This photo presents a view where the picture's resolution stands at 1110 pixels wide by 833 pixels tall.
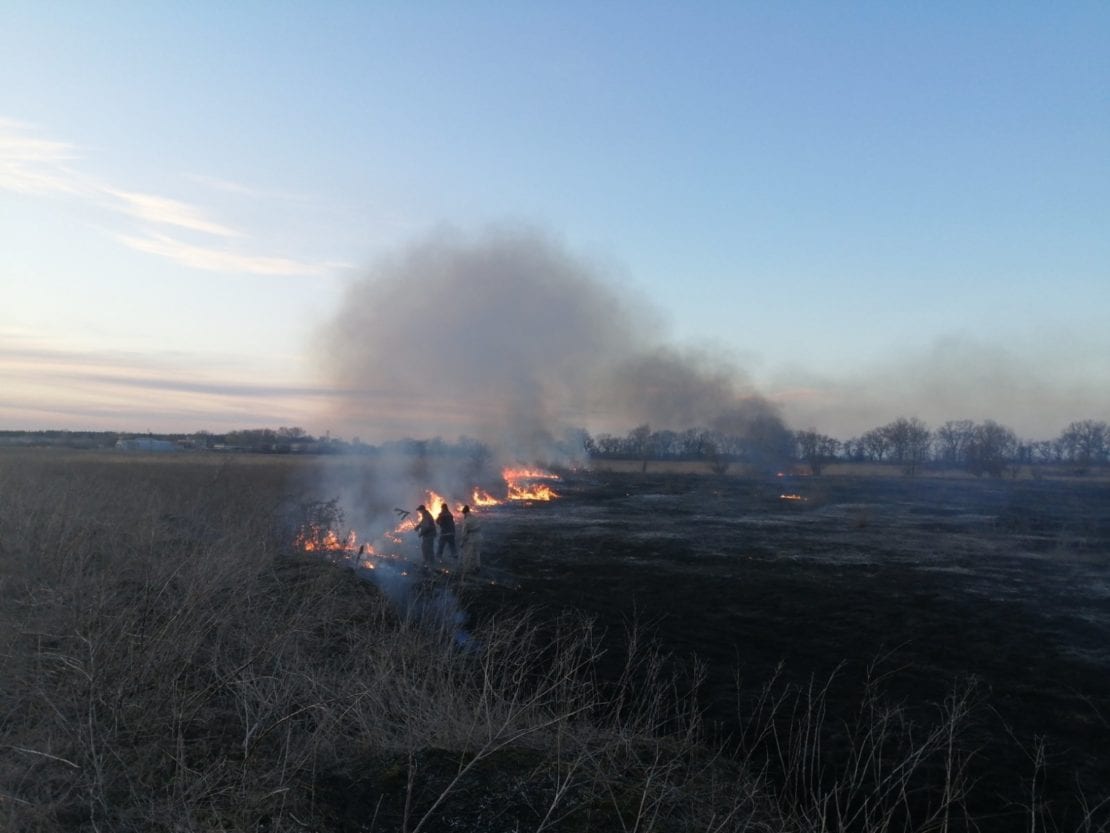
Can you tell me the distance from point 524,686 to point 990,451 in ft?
347

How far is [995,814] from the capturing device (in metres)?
7.69

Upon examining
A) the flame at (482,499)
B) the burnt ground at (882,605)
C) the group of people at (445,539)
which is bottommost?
the burnt ground at (882,605)

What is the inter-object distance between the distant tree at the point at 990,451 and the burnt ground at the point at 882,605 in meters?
63.5

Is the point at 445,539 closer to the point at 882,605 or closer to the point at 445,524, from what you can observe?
the point at 445,524

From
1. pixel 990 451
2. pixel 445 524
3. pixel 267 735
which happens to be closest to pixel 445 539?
pixel 445 524

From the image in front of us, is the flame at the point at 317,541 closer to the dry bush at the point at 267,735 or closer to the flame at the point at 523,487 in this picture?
the dry bush at the point at 267,735

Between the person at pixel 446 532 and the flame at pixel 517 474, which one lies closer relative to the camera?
the person at pixel 446 532

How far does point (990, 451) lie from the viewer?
331ft

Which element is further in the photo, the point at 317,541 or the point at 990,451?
the point at 990,451

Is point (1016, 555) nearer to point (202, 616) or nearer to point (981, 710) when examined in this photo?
point (981, 710)

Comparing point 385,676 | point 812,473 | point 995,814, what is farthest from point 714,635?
point 812,473

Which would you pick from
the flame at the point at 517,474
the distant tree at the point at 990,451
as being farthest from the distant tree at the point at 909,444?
the flame at the point at 517,474

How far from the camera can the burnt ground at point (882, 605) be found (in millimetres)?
10258

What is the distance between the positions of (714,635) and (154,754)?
10.8 meters
